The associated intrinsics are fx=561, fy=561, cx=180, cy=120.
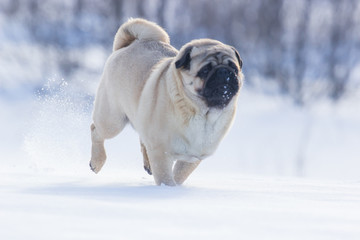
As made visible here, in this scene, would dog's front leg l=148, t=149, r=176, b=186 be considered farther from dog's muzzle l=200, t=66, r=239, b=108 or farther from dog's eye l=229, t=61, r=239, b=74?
dog's eye l=229, t=61, r=239, b=74

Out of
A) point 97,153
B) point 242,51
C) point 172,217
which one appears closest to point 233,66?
point 97,153

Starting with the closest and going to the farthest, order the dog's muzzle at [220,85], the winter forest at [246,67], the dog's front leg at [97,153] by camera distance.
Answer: the dog's muzzle at [220,85] → the dog's front leg at [97,153] → the winter forest at [246,67]

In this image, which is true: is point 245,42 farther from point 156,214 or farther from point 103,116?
point 156,214

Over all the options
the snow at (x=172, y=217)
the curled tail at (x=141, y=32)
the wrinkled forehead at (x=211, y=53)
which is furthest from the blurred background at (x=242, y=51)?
the snow at (x=172, y=217)

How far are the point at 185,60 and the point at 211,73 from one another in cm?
21

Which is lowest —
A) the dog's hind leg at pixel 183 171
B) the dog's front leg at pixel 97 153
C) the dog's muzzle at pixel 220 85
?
the dog's front leg at pixel 97 153

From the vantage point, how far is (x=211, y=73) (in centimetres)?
363

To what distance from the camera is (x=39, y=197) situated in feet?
7.36

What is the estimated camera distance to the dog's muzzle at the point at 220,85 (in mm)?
3592

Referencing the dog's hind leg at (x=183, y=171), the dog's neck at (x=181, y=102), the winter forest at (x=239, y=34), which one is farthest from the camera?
the winter forest at (x=239, y=34)

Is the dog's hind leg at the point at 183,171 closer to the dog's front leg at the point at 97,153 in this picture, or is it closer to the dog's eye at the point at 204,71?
the dog's eye at the point at 204,71

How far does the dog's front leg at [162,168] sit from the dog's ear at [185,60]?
579 mm

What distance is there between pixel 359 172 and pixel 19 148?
5.72 m

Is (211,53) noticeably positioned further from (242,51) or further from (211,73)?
(242,51)
